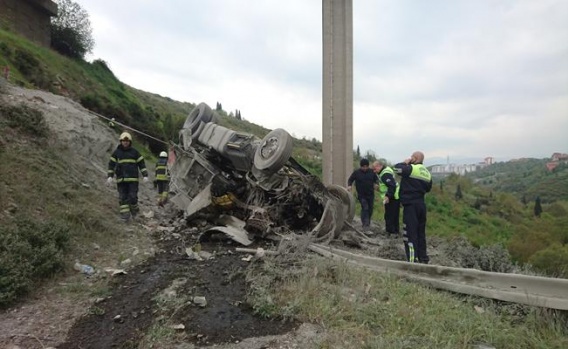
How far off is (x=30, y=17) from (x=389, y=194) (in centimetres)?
1831

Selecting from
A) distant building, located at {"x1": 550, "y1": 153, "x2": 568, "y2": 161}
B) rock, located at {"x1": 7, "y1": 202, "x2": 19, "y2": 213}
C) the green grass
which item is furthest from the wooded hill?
distant building, located at {"x1": 550, "y1": 153, "x2": 568, "y2": 161}

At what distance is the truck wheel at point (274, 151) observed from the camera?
18.4 ft

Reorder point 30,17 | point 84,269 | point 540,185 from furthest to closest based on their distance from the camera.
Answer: point 540,185, point 30,17, point 84,269

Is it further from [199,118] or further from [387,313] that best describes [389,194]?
[387,313]

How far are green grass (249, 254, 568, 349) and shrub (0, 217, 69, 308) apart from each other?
6.30 feet

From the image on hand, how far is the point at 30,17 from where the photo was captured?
17.7 m

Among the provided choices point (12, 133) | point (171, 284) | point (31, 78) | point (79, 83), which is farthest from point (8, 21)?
point (171, 284)

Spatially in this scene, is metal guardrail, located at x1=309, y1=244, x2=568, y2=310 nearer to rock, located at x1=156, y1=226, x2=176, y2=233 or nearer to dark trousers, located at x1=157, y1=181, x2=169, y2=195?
rock, located at x1=156, y1=226, x2=176, y2=233

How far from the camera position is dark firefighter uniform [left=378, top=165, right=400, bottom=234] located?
6.98m

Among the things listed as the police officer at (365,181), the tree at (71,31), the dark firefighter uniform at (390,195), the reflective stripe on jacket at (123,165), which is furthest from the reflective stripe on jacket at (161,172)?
the tree at (71,31)

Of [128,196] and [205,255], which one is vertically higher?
[128,196]

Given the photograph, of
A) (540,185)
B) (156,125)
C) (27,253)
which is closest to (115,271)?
(27,253)

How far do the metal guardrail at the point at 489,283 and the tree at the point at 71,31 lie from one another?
20.6 m

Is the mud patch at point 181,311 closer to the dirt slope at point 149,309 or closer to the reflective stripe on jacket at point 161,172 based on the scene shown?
the dirt slope at point 149,309
